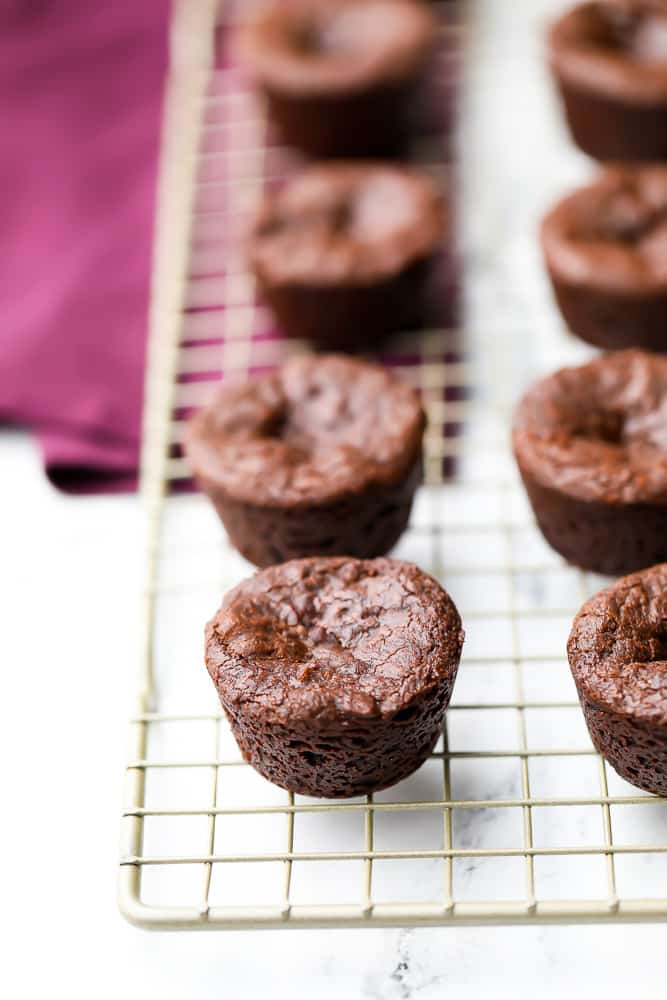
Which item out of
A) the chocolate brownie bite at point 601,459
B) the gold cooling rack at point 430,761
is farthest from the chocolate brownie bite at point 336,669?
the chocolate brownie bite at point 601,459

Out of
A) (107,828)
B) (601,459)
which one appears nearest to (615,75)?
(601,459)

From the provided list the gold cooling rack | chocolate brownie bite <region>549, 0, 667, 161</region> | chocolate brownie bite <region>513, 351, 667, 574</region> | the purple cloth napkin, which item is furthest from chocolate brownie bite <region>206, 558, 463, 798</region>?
chocolate brownie bite <region>549, 0, 667, 161</region>

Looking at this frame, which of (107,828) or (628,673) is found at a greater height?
(628,673)

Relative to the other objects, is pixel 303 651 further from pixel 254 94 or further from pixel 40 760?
pixel 254 94

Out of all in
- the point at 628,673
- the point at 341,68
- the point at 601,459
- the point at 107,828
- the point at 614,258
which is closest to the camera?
the point at 628,673

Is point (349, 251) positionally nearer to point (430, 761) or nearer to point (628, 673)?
point (430, 761)
